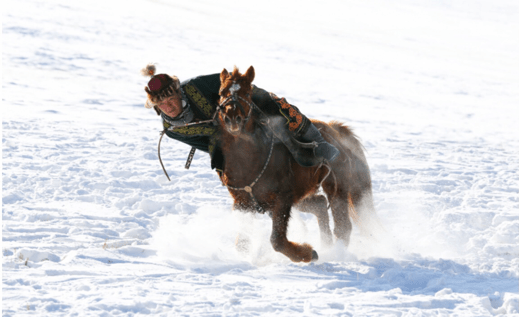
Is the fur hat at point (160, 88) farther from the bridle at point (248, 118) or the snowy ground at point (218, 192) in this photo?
the snowy ground at point (218, 192)

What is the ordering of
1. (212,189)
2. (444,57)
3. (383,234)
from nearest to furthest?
(383,234)
(212,189)
(444,57)

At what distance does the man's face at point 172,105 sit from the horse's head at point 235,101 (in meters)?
0.52

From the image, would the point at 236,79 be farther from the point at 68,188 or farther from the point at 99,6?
the point at 99,6

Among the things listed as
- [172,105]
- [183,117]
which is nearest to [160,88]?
[172,105]

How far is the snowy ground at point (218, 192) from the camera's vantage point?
4.20m

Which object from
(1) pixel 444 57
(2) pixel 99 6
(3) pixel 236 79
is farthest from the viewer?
(2) pixel 99 6

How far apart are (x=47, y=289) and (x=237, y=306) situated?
1.53m

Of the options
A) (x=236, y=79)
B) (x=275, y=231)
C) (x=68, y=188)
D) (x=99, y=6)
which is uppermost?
(x=99, y=6)

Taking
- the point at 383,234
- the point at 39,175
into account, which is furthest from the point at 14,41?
the point at 383,234

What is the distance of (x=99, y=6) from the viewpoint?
1320 inches

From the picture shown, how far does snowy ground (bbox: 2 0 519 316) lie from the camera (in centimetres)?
420

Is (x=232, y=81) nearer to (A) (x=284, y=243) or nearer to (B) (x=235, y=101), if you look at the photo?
(B) (x=235, y=101)

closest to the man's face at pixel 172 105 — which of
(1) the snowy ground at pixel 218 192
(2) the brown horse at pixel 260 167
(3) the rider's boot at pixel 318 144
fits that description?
(2) the brown horse at pixel 260 167

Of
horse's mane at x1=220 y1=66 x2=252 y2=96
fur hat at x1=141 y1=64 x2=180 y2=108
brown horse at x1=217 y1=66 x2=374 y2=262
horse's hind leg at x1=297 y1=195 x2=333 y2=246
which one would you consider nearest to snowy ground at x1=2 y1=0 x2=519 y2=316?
horse's hind leg at x1=297 y1=195 x2=333 y2=246
